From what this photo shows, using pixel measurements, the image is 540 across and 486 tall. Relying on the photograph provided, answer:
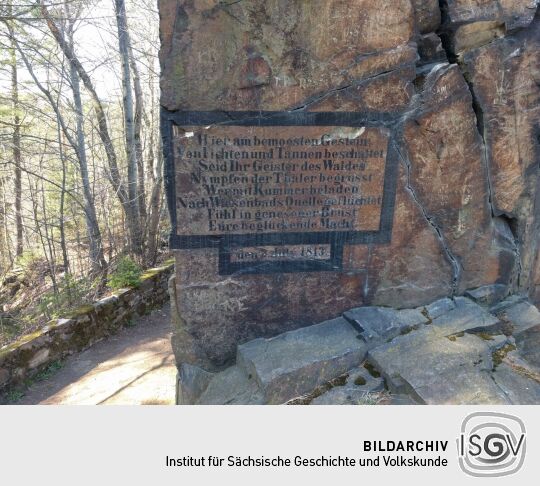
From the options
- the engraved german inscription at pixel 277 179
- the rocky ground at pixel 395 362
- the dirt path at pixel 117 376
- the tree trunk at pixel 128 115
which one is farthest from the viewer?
the tree trunk at pixel 128 115

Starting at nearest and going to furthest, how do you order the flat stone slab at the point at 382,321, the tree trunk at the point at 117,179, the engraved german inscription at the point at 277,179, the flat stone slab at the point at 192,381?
the engraved german inscription at the point at 277,179 < the flat stone slab at the point at 382,321 < the flat stone slab at the point at 192,381 < the tree trunk at the point at 117,179

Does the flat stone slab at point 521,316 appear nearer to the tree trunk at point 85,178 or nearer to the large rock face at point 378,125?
the large rock face at point 378,125

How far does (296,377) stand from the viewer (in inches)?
101

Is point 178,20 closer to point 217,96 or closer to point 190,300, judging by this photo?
point 217,96

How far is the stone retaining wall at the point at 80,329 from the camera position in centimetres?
455

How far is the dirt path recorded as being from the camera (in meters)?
4.38

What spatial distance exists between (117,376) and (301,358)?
119 inches

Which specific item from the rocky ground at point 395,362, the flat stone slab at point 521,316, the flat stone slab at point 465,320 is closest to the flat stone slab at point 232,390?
the rocky ground at point 395,362

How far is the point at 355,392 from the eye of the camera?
2.50m

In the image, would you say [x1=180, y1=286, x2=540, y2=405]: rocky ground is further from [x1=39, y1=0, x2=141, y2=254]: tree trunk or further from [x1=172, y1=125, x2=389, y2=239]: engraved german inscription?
[x1=39, y1=0, x2=141, y2=254]: tree trunk

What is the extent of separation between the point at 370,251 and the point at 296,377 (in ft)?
3.53

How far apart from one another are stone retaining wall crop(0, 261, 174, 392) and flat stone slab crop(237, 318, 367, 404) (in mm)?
3039

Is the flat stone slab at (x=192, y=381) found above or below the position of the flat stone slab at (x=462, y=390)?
below

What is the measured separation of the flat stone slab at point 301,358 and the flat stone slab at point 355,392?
0.10 m
